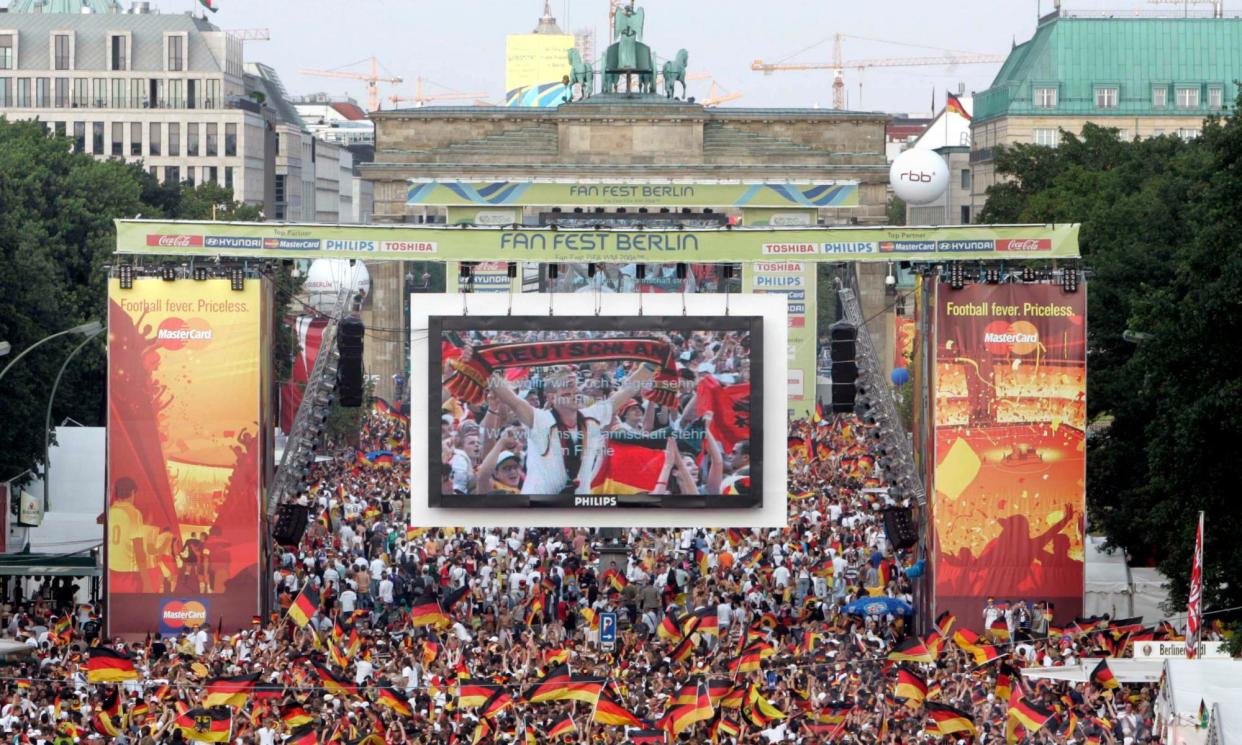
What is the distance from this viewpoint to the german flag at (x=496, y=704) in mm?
33656

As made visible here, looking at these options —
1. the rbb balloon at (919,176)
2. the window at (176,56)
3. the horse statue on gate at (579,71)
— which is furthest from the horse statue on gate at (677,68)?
the window at (176,56)

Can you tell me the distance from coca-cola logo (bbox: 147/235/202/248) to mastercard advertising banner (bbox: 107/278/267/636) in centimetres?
63

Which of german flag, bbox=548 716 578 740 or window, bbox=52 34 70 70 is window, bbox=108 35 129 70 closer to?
window, bbox=52 34 70 70

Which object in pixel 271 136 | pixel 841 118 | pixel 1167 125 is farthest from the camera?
pixel 271 136

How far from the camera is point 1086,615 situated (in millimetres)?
47156

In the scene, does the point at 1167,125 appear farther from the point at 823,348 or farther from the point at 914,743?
the point at 914,743

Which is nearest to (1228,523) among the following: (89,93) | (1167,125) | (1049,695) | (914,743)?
(1049,695)

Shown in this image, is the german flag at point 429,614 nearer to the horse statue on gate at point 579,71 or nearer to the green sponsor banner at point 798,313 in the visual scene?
the green sponsor banner at point 798,313

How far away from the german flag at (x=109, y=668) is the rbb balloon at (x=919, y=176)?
38.9 m

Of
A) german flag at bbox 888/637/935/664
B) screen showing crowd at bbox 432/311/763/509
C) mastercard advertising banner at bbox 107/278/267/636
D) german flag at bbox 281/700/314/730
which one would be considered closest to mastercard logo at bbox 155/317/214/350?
mastercard advertising banner at bbox 107/278/267/636

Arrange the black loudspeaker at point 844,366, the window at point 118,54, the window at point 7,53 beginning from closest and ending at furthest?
1. the black loudspeaker at point 844,366
2. the window at point 118,54
3. the window at point 7,53

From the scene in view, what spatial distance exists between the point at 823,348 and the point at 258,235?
68.2m

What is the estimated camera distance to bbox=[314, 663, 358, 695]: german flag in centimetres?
3662

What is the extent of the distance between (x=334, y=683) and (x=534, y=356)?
468 inches
